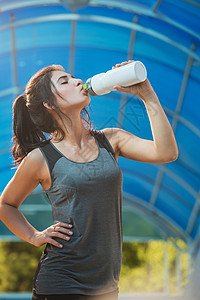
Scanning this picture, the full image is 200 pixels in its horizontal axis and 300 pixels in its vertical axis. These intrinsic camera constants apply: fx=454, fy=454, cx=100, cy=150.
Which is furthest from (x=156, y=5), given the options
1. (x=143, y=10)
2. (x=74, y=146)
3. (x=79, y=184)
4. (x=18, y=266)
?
(x=18, y=266)

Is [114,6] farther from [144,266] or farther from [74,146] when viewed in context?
[144,266]

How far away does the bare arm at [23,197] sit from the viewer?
2293mm

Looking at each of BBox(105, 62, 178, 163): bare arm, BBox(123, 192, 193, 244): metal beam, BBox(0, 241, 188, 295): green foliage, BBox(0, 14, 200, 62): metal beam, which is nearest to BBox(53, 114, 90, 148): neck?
BBox(105, 62, 178, 163): bare arm

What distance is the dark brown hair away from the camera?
2.46m

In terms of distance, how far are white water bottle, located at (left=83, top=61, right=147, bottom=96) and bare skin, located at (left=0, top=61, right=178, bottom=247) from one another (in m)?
0.04

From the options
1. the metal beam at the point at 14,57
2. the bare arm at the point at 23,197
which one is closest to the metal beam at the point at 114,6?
the metal beam at the point at 14,57

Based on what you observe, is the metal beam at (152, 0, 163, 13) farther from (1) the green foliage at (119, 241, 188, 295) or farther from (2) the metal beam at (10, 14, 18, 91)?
(1) the green foliage at (119, 241, 188, 295)

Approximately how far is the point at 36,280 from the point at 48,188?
1.51 ft

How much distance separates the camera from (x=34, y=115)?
2.55 meters

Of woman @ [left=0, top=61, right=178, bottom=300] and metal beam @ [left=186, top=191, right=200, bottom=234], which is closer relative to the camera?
woman @ [left=0, top=61, right=178, bottom=300]

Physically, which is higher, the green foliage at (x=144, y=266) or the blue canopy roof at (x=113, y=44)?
the blue canopy roof at (x=113, y=44)

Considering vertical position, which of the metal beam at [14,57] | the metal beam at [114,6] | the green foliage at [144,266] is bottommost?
the green foliage at [144,266]

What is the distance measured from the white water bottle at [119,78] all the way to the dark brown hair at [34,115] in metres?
0.26

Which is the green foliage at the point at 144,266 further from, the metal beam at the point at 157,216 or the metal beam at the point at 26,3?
the metal beam at the point at 26,3
